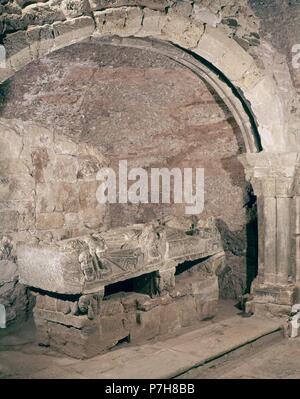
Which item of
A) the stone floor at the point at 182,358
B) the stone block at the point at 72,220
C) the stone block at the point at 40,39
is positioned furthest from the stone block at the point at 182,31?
the stone floor at the point at 182,358

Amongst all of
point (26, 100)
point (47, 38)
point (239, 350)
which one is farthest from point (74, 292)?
point (26, 100)

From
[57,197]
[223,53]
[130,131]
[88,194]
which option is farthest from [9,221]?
[223,53]

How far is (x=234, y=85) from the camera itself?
4.70 m

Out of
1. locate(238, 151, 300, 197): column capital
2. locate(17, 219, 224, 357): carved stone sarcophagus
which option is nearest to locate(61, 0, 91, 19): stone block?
locate(17, 219, 224, 357): carved stone sarcophagus

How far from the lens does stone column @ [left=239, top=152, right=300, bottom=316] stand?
4836mm

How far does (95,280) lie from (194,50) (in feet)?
7.50

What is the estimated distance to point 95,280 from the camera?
3799 mm

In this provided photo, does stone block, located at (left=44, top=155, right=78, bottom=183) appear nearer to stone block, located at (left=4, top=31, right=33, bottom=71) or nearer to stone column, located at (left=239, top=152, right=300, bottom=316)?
stone column, located at (left=239, top=152, right=300, bottom=316)

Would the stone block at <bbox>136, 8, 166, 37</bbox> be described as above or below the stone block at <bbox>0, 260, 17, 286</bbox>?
above

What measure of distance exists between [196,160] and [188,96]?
0.88 metres

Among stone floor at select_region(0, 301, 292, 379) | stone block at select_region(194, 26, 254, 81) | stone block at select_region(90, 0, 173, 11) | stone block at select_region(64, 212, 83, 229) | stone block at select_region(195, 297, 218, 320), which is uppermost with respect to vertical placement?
stone block at select_region(90, 0, 173, 11)

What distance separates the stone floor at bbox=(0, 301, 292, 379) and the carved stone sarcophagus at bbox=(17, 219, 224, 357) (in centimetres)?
17

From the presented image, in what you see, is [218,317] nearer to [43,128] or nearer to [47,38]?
[43,128]

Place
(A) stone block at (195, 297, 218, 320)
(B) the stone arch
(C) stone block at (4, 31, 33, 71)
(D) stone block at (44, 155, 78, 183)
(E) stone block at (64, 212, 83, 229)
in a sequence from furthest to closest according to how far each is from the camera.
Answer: (E) stone block at (64, 212, 83, 229) → (D) stone block at (44, 155, 78, 183) → (A) stone block at (195, 297, 218, 320) → (B) the stone arch → (C) stone block at (4, 31, 33, 71)
